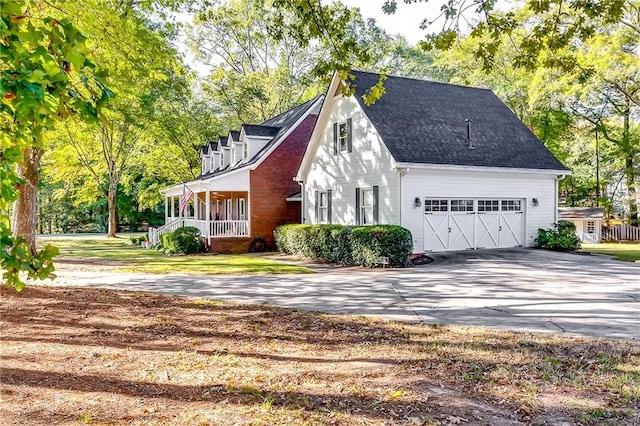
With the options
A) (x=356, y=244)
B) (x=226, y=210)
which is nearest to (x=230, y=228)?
(x=226, y=210)

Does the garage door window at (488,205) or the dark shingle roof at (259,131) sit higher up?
the dark shingle roof at (259,131)

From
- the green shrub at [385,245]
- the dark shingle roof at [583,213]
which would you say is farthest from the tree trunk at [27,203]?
the dark shingle roof at [583,213]

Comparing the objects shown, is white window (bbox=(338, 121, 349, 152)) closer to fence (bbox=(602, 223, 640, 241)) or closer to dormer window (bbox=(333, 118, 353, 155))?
dormer window (bbox=(333, 118, 353, 155))

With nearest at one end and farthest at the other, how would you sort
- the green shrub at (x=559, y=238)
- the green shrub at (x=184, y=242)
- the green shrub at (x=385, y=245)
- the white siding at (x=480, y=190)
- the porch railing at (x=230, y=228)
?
the green shrub at (x=385, y=245)
the white siding at (x=480, y=190)
the green shrub at (x=559, y=238)
the green shrub at (x=184, y=242)
the porch railing at (x=230, y=228)

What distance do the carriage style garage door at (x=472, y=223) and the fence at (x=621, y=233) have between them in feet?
67.0

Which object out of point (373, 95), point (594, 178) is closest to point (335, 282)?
point (373, 95)

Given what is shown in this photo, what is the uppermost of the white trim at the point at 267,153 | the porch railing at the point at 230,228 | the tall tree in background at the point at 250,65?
the tall tree in background at the point at 250,65

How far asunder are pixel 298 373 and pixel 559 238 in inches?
688

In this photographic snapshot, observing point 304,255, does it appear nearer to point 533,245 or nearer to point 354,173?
point 354,173

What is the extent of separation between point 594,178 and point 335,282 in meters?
34.9

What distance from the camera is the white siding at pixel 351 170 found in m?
17.2

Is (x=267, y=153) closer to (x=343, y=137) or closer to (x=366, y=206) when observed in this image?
(x=343, y=137)

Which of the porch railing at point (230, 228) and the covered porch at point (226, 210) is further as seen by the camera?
the porch railing at point (230, 228)

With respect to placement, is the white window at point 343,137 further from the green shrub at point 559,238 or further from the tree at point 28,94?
the tree at point 28,94
